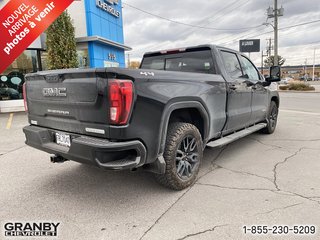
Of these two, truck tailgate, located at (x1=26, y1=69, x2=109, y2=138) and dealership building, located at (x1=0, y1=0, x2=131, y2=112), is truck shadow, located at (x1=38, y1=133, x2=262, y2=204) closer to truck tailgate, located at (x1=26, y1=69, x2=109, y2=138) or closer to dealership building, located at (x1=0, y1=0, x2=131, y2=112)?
truck tailgate, located at (x1=26, y1=69, x2=109, y2=138)

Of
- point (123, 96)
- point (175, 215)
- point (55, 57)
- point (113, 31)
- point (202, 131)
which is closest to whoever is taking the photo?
point (123, 96)

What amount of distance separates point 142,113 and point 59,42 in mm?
10742

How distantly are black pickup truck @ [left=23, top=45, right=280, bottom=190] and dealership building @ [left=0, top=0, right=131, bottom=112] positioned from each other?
1020cm

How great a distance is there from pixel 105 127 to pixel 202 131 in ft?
5.42

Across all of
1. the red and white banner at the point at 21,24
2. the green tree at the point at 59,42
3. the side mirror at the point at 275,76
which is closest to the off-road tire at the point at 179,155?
the side mirror at the point at 275,76

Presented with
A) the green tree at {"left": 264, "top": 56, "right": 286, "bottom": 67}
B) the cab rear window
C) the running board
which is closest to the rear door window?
the cab rear window

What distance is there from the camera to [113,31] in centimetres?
1622

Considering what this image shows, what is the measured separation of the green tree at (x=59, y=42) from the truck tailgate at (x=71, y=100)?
9.03 meters

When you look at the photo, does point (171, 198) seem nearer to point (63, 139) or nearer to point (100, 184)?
point (100, 184)

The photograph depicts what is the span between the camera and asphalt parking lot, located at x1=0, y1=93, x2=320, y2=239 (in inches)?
106

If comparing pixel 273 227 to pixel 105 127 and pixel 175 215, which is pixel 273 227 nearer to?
pixel 175 215

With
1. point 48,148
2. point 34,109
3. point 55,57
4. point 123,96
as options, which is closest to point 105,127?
point 123,96

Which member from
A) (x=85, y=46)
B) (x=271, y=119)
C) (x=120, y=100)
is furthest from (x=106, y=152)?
(x=85, y=46)

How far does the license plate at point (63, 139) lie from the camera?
10.2 ft
